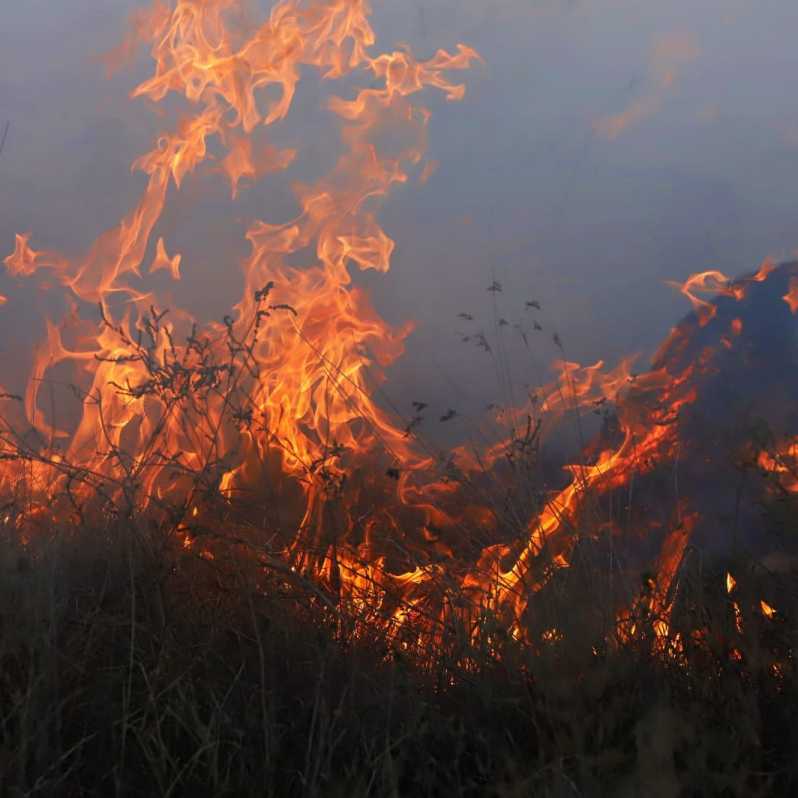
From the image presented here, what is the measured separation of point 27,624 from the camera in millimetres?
2475

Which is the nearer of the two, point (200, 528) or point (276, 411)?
point (200, 528)

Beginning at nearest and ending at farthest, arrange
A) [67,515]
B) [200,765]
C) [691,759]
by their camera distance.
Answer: [691,759], [200,765], [67,515]

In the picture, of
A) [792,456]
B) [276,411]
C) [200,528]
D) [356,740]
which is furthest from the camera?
[276,411]

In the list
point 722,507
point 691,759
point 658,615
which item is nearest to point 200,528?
point 658,615

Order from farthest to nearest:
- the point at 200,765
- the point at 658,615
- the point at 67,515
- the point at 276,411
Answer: the point at 276,411 < the point at 67,515 < the point at 658,615 < the point at 200,765

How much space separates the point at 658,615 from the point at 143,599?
1.61 metres

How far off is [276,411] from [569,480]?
4.92ft

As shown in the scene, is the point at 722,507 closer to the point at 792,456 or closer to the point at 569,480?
the point at 569,480

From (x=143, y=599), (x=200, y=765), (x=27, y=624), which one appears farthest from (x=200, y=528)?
(x=200, y=765)

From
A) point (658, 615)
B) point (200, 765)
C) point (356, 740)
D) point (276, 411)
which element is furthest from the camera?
point (276, 411)

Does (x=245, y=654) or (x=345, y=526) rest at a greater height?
Answer: (x=345, y=526)

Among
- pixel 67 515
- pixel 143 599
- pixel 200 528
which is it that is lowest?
pixel 143 599

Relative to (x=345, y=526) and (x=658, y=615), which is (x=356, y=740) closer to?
(x=658, y=615)

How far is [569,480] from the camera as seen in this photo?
4770 mm
